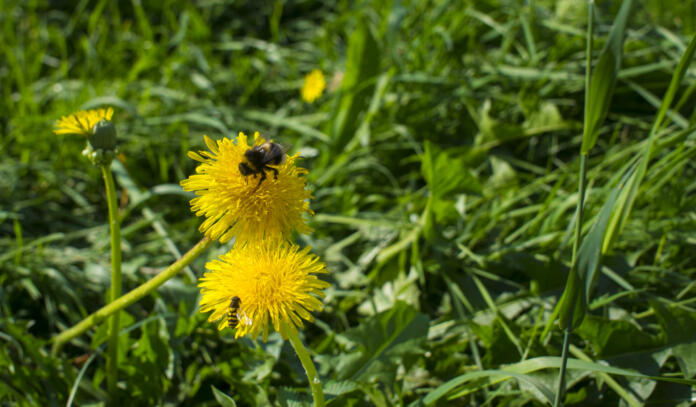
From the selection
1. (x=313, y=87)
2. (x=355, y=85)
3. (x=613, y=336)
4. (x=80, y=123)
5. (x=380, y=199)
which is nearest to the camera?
(x=80, y=123)

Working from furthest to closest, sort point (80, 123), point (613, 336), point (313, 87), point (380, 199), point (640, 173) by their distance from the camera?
point (313, 87) < point (380, 199) < point (613, 336) < point (80, 123) < point (640, 173)

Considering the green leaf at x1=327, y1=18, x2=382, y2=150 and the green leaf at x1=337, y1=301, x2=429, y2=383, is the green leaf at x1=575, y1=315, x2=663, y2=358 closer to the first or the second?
the green leaf at x1=337, y1=301, x2=429, y2=383

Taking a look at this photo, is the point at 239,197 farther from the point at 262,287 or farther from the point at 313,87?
the point at 313,87

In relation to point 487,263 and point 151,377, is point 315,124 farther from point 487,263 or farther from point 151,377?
point 151,377

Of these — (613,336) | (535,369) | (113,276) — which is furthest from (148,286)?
(613,336)

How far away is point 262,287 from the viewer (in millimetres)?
1040

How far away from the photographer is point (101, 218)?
2.45m

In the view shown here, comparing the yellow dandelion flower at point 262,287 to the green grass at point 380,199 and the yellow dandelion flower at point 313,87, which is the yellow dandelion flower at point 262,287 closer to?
the green grass at point 380,199

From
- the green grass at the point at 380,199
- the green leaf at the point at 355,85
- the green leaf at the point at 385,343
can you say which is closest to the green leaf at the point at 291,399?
the green grass at the point at 380,199

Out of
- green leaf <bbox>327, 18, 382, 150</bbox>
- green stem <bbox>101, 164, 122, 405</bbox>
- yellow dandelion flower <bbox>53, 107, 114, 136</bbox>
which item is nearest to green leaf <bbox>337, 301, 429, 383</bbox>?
green stem <bbox>101, 164, 122, 405</bbox>

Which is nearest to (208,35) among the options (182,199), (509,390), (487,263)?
(182,199)

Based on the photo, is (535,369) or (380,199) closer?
(535,369)

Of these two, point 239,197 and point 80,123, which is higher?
point 80,123

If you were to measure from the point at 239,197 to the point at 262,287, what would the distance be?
0.61ft
